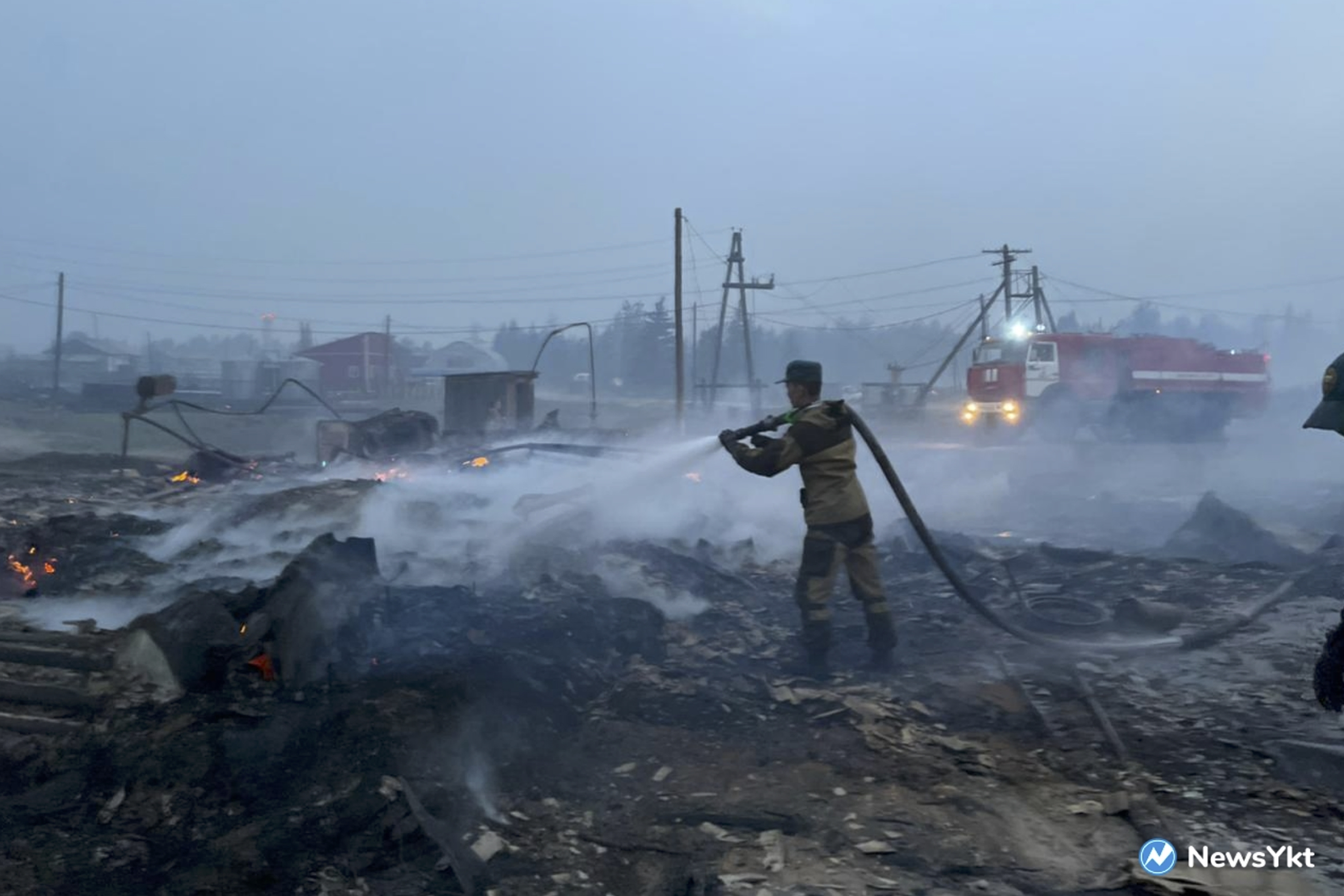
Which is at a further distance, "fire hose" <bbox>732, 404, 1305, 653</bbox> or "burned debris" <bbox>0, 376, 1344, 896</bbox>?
"fire hose" <bbox>732, 404, 1305, 653</bbox>

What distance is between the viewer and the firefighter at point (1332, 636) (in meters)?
3.16

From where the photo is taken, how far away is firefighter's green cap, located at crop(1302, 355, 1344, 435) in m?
3.14

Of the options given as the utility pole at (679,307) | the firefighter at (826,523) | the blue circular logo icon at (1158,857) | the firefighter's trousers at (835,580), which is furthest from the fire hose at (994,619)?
the utility pole at (679,307)

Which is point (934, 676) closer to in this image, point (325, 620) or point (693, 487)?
point (325, 620)

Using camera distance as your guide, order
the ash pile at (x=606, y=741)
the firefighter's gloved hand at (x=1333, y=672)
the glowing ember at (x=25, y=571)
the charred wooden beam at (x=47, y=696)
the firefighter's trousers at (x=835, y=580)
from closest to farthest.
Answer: the ash pile at (x=606, y=741) < the firefighter's gloved hand at (x=1333, y=672) < the charred wooden beam at (x=47, y=696) < the firefighter's trousers at (x=835, y=580) < the glowing ember at (x=25, y=571)

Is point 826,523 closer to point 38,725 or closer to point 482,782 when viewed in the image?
Answer: point 482,782

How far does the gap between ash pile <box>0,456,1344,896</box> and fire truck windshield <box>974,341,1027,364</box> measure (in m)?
16.1

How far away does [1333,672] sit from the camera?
339cm

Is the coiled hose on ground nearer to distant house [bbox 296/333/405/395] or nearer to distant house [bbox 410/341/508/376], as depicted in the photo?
distant house [bbox 296/333/405/395]

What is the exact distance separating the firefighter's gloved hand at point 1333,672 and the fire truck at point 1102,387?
19.5 metres

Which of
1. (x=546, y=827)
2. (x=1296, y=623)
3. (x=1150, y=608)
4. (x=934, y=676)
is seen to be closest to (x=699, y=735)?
(x=546, y=827)

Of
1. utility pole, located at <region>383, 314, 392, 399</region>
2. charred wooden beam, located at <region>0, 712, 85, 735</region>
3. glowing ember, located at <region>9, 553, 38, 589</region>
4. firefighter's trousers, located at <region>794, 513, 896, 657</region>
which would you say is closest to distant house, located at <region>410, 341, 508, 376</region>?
utility pole, located at <region>383, 314, 392, 399</region>

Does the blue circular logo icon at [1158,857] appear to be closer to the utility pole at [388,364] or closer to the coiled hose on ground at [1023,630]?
the coiled hose on ground at [1023,630]

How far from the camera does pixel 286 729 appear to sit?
392 cm
